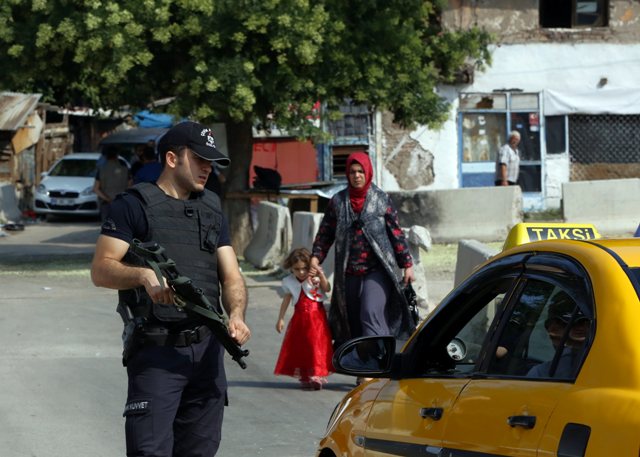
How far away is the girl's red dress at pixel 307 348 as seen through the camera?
956 centimetres

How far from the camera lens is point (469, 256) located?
11.2 m

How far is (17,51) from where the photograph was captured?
55.8ft

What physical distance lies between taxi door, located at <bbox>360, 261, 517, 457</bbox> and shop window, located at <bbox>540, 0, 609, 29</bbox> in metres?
24.7

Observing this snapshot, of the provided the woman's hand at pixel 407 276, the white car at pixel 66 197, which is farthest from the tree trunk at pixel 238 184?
the white car at pixel 66 197

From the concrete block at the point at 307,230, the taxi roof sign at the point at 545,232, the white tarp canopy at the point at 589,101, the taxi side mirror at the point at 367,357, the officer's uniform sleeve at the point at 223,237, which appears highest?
the white tarp canopy at the point at 589,101

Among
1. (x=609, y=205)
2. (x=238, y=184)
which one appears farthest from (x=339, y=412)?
(x=609, y=205)

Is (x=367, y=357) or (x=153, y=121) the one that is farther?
(x=153, y=121)

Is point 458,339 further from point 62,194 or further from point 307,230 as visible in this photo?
point 62,194

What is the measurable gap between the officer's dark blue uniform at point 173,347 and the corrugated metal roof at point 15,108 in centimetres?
2526

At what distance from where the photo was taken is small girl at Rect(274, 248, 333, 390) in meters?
9.58

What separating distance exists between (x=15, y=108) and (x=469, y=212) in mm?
13813

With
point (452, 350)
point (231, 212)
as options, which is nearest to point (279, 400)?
point (452, 350)

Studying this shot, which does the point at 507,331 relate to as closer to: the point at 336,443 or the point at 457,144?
the point at 336,443

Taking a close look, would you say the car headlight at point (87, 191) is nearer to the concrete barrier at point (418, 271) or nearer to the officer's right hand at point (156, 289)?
the concrete barrier at point (418, 271)
